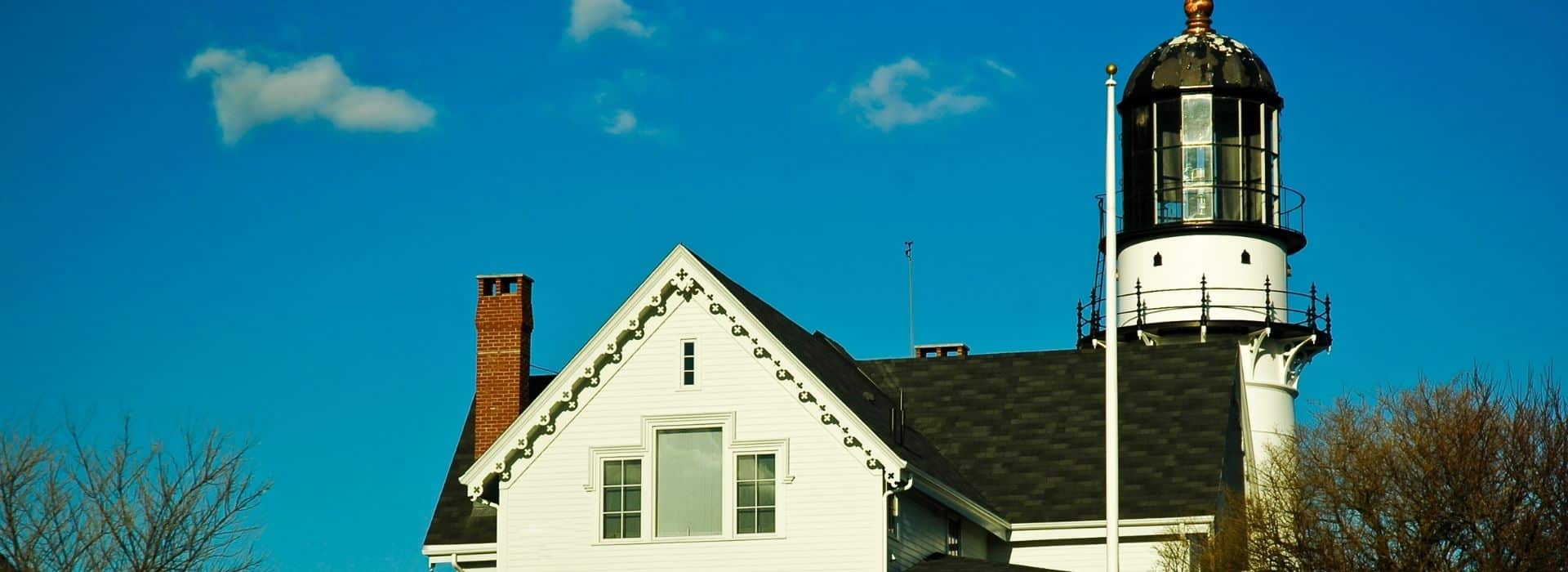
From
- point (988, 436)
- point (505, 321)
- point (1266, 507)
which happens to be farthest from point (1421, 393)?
point (505, 321)

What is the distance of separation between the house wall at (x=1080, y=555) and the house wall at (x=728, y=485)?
15.9 ft

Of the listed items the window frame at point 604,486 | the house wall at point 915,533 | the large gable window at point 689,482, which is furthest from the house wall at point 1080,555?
the window frame at point 604,486

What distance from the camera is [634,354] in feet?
117

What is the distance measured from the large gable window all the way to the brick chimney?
4615 mm

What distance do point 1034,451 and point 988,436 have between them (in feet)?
3.70

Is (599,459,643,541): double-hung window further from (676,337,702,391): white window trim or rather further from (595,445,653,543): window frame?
(676,337,702,391): white window trim

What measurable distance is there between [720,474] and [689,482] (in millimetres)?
480

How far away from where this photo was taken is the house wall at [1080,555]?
3731cm

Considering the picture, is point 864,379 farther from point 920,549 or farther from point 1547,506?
point 1547,506

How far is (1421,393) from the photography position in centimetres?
3988

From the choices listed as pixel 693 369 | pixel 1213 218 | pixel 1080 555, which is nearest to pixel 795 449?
pixel 693 369

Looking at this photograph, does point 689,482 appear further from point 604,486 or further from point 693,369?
point 693,369

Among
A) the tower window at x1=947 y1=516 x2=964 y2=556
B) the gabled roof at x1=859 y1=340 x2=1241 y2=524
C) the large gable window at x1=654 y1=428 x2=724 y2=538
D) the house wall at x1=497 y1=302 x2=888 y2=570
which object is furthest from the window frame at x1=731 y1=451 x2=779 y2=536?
the gabled roof at x1=859 y1=340 x2=1241 y2=524

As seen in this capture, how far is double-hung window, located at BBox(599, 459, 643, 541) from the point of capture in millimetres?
35156
